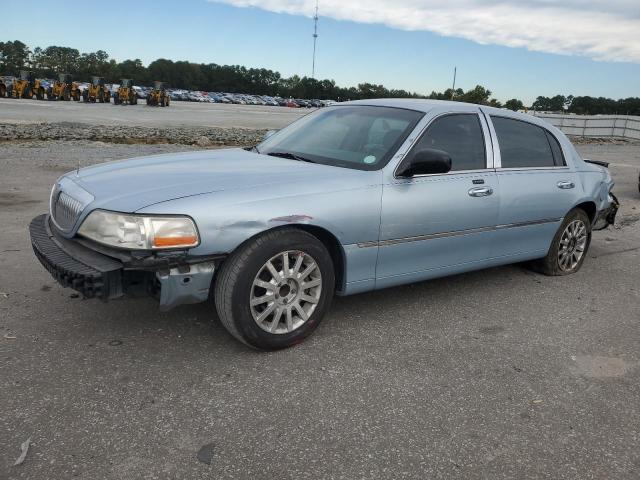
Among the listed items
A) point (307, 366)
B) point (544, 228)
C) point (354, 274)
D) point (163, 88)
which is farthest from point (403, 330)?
point (163, 88)

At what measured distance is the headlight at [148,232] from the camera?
10.0 feet

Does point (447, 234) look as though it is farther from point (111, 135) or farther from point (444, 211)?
point (111, 135)

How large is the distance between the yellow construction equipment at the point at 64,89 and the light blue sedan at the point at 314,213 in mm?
47411

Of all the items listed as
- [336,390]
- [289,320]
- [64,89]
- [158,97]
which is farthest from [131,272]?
[64,89]

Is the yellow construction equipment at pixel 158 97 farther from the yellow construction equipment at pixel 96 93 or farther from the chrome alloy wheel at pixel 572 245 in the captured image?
the chrome alloy wheel at pixel 572 245

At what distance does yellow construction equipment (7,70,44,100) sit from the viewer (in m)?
43.5

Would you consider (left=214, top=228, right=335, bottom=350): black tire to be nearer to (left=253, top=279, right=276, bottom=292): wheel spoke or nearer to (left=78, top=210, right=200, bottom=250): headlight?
(left=253, top=279, right=276, bottom=292): wheel spoke

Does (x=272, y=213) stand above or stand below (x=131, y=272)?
above

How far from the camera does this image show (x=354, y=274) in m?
3.82

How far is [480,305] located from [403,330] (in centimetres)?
92

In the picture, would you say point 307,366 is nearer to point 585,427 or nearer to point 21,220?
point 585,427

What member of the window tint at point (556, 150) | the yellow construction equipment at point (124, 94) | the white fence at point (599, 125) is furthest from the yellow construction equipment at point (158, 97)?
the window tint at point (556, 150)

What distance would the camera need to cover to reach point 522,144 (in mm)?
4949

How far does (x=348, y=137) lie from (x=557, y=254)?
2.39 meters
